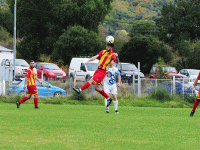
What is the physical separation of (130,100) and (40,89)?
5.17 m

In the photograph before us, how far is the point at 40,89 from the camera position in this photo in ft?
66.3

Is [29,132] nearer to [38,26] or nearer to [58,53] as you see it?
[58,53]

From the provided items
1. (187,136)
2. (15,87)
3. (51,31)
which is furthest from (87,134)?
(51,31)

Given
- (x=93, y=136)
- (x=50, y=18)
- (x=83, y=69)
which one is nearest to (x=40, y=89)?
(x=83, y=69)

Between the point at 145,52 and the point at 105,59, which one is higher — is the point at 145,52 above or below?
above

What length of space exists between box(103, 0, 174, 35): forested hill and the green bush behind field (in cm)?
4141

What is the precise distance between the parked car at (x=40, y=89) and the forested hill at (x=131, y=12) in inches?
1629

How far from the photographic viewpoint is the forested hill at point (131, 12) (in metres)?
62.3

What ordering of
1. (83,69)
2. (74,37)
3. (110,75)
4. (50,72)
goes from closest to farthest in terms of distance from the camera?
1. (110,75)
2. (83,69)
3. (50,72)
4. (74,37)

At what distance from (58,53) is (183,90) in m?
24.6

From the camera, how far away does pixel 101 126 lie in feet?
27.1

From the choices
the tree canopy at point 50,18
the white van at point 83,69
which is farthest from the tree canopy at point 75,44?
the white van at point 83,69

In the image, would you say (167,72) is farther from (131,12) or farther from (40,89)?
(131,12)

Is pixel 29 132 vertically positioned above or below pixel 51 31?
below
